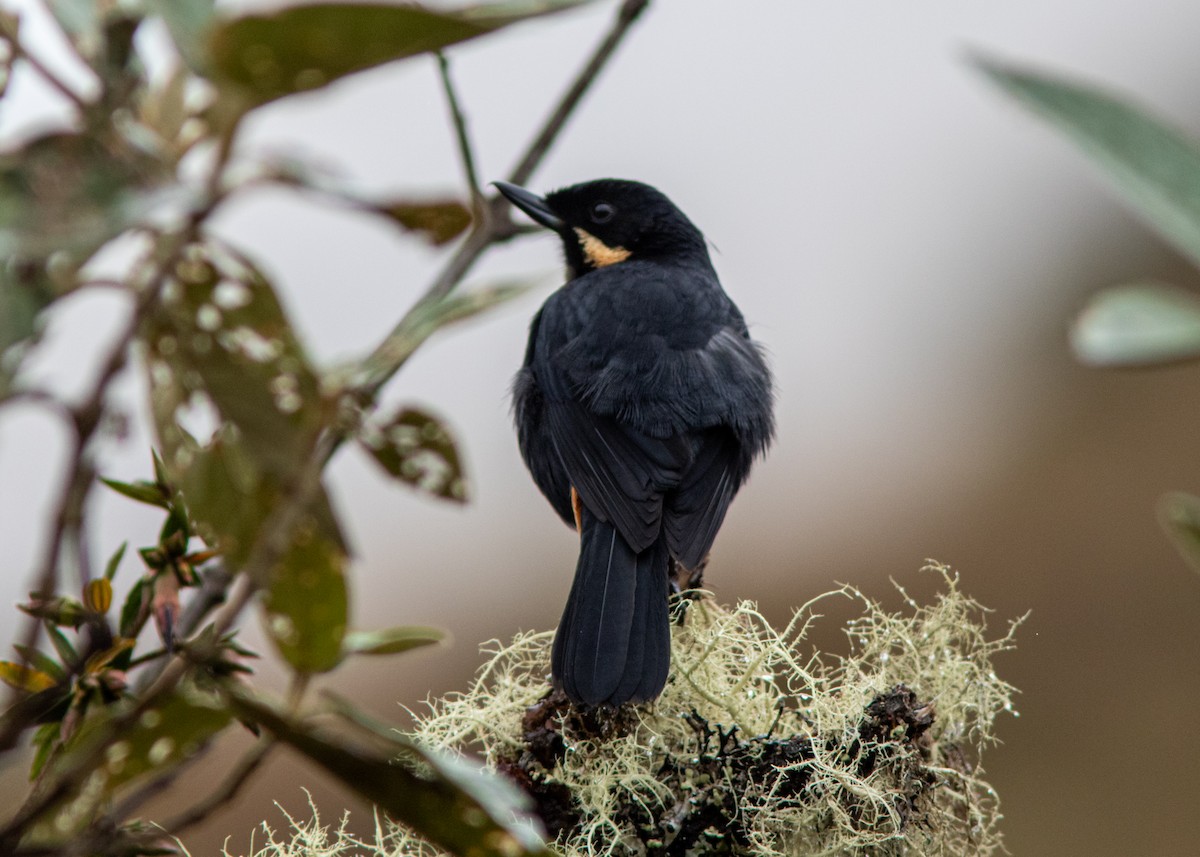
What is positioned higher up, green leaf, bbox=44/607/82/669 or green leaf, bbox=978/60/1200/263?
green leaf, bbox=978/60/1200/263

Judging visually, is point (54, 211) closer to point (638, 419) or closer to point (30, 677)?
point (30, 677)

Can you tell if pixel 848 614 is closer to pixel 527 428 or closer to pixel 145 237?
pixel 527 428

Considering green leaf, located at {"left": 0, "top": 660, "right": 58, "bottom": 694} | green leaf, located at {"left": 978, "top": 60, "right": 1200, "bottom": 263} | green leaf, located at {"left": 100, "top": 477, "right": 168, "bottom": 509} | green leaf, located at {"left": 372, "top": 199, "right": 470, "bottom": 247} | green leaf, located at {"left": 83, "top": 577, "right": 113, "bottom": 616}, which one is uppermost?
green leaf, located at {"left": 372, "top": 199, "right": 470, "bottom": 247}

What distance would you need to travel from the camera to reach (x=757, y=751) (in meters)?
2.05

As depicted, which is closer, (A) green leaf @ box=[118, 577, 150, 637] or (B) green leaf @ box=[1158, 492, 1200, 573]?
(B) green leaf @ box=[1158, 492, 1200, 573]

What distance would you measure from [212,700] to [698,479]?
2736mm

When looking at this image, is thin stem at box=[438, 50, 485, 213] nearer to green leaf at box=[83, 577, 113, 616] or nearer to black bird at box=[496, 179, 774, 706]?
green leaf at box=[83, 577, 113, 616]

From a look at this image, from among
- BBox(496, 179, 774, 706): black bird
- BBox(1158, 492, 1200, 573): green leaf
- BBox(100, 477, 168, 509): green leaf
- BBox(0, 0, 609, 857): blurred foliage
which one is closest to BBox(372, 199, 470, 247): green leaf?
BBox(0, 0, 609, 857): blurred foliage

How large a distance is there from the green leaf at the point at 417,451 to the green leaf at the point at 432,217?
162 mm

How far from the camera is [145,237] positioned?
3.26 ft

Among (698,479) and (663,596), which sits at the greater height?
(698,479)

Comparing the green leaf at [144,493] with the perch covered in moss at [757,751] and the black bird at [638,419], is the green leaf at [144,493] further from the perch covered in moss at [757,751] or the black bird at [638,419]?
the black bird at [638,419]

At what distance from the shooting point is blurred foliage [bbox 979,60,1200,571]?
677 millimetres

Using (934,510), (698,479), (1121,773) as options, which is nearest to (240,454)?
(698,479)
